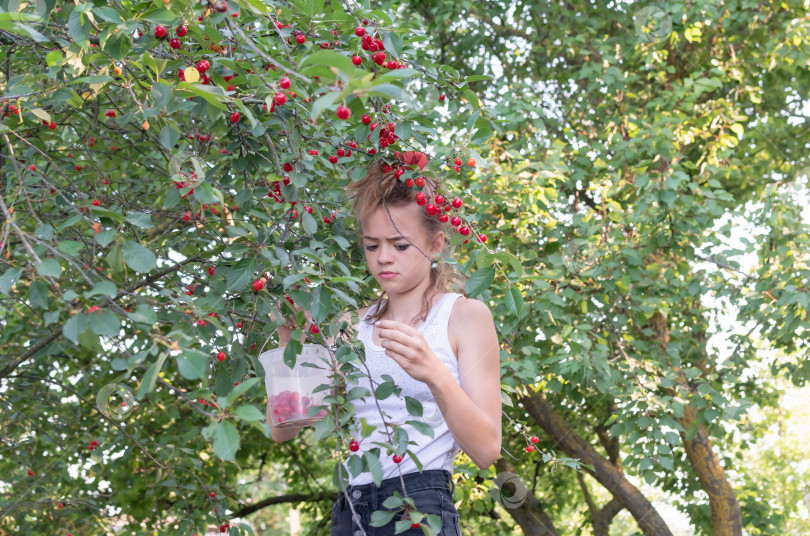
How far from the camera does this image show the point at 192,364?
3.69ft

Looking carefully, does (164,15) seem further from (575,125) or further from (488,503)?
(575,125)

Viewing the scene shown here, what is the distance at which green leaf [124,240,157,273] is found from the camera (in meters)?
1.28

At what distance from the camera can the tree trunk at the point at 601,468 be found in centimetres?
532

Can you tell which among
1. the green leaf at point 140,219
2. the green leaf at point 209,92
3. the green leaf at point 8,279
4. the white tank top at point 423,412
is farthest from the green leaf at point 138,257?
the white tank top at point 423,412

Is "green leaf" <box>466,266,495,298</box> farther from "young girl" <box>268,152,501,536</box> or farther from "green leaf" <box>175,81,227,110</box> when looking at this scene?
"green leaf" <box>175,81,227,110</box>

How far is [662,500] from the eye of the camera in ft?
19.1

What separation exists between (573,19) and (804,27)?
4.77 feet

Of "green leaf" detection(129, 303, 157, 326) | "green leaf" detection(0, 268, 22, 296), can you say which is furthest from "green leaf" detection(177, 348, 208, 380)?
"green leaf" detection(0, 268, 22, 296)

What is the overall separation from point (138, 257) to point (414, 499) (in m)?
0.76

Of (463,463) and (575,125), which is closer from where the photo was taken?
(463,463)

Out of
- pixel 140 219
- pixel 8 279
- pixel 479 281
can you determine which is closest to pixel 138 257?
pixel 140 219

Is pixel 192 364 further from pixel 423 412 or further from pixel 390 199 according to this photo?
pixel 390 199

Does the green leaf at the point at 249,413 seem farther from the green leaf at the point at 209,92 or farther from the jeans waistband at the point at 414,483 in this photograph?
the jeans waistband at the point at 414,483

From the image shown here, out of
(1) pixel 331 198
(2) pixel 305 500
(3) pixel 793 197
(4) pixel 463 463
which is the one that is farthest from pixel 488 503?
(1) pixel 331 198
